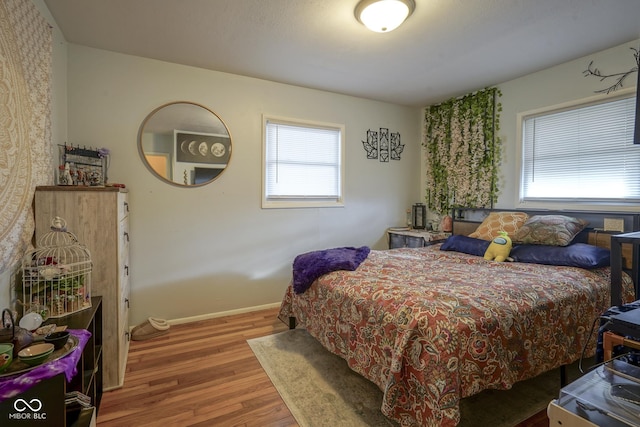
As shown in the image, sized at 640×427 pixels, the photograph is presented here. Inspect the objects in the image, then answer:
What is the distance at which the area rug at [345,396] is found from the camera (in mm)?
1673

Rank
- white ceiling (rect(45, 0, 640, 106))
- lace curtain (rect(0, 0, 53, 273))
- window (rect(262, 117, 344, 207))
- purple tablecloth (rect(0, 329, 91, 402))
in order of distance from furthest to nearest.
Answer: window (rect(262, 117, 344, 207))
white ceiling (rect(45, 0, 640, 106))
lace curtain (rect(0, 0, 53, 273))
purple tablecloth (rect(0, 329, 91, 402))

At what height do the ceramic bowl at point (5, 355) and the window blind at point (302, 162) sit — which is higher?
the window blind at point (302, 162)

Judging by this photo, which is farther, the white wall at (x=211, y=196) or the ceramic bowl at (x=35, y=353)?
the white wall at (x=211, y=196)

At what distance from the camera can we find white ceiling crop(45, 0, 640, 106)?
2084 millimetres

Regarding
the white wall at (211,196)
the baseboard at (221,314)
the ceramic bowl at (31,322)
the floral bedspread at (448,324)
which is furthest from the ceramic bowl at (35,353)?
the baseboard at (221,314)

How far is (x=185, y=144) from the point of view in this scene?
3.01 metres

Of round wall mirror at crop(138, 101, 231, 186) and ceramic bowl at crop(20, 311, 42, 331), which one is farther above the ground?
round wall mirror at crop(138, 101, 231, 186)

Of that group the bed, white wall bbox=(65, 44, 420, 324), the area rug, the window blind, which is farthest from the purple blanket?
the window blind

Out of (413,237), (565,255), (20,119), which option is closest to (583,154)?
(565,255)

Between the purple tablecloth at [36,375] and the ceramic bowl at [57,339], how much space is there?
0.08 m

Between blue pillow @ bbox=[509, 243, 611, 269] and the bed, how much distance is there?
0.07ft

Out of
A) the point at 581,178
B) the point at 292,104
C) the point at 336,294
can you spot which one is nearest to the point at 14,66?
the point at 336,294

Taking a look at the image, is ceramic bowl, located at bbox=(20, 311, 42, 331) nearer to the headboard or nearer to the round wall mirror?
the round wall mirror

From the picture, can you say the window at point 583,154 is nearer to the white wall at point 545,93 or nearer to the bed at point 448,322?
the white wall at point 545,93
